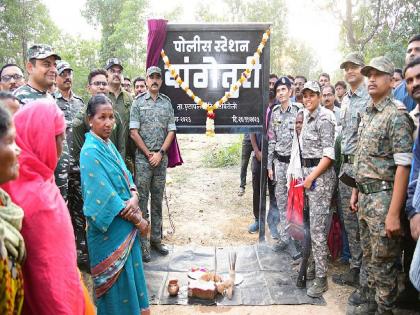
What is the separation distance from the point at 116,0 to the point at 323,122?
25439 mm

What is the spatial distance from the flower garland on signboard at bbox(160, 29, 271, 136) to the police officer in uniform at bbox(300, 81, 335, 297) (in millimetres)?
1375

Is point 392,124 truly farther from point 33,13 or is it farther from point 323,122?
point 33,13

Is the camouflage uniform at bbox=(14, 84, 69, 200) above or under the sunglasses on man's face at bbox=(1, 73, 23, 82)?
under

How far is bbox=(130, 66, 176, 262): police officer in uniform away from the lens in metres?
4.75

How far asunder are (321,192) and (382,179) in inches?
35.7

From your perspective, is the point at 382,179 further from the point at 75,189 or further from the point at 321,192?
the point at 75,189

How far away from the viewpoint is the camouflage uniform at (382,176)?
2926 mm

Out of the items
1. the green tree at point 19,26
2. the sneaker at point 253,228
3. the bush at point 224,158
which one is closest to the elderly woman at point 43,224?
the sneaker at point 253,228

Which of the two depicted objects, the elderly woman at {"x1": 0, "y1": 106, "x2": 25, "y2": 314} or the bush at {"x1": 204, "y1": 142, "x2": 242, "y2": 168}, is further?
the bush at {"x1": 204, "y1": 142, "x2": 242, "y2": 168}

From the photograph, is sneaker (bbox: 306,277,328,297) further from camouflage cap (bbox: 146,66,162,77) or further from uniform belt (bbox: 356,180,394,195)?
camouflage cap (bbox: 146,66,162,77)

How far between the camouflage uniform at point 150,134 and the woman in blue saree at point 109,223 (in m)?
1.87

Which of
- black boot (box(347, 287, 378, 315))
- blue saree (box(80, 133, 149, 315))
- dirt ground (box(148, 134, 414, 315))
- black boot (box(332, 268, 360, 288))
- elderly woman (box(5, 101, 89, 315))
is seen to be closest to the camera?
elderly woman (box(5, 101, 89, 315))

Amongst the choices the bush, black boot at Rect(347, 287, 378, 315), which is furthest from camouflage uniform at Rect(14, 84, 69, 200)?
the bush

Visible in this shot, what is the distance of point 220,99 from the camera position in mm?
5277
